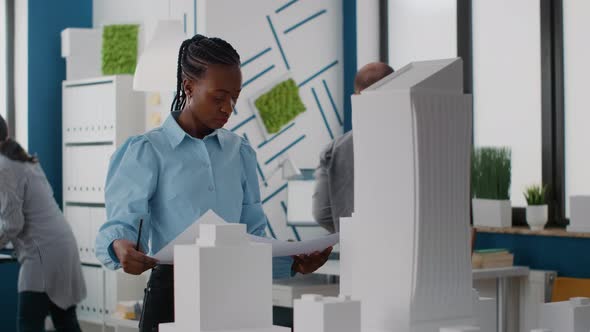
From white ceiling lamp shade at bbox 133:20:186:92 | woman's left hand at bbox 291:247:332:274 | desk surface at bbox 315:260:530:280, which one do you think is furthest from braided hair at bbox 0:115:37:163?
woman's left hand at bbox 291:247:332:274

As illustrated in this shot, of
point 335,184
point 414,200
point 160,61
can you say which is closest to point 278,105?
point 160,61

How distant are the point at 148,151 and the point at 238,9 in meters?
4.16

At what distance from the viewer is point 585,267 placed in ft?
17.4

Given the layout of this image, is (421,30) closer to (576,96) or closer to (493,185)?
(576,96)

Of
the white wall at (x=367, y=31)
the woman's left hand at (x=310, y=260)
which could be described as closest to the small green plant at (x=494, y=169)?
the white wall at (x=367, y=31)

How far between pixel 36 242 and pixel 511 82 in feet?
9.31

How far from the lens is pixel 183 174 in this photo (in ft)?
7.05

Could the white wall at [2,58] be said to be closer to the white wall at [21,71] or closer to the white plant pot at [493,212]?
the white wall at [21,71]

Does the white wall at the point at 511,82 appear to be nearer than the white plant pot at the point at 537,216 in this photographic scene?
No

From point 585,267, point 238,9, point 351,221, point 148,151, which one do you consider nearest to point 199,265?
point 351,221

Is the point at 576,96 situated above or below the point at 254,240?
above

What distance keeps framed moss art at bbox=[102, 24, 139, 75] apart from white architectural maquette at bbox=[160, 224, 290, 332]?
5278mm

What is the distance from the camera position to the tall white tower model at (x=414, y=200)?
55.2 inches

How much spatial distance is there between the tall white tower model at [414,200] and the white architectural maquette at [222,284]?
140mm
